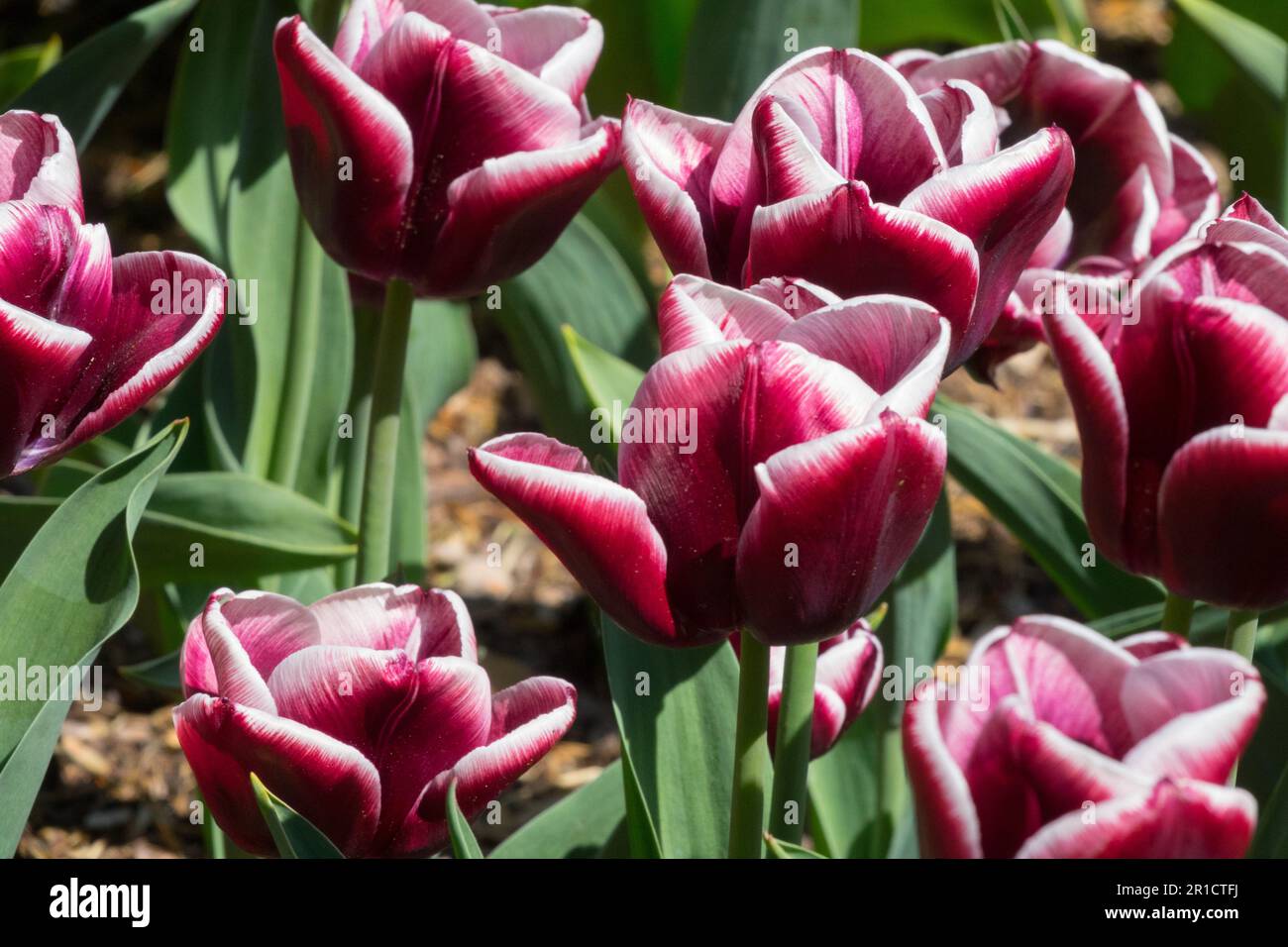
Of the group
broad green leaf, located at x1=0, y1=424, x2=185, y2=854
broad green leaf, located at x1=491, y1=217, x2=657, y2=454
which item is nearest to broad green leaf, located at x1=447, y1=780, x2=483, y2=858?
broad green leaf, located at x1=0, y1=424, x2=185, y2=854

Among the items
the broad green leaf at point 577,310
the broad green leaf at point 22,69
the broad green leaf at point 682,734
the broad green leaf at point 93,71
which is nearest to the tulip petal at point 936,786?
the broad green leaf at point 682,734

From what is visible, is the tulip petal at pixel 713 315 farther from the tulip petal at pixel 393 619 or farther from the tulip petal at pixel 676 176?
the tulip petal at pixel 393 619

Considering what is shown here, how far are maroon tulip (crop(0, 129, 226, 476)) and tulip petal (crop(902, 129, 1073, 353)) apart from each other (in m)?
0.40

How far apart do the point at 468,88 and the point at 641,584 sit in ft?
1.33

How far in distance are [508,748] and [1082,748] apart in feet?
1.11

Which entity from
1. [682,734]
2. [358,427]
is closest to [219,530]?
[358,427]

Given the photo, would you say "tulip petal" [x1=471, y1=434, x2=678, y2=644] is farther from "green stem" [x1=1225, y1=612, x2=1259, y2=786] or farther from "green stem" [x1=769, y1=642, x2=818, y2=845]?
"green stem" [x1=1225, y1=612, x2=1259, y2=786]

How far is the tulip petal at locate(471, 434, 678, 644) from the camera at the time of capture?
0.66 m

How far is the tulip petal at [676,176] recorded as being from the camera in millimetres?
769

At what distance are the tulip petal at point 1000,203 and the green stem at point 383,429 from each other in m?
0.43

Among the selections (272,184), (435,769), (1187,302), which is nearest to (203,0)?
(272,184)

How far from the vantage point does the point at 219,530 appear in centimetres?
110

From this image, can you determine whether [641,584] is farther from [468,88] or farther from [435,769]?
[468,88]
